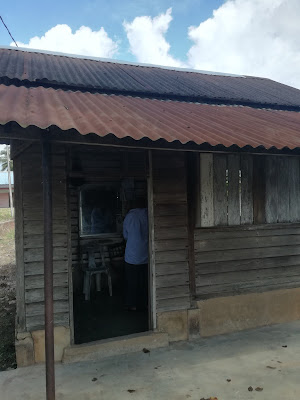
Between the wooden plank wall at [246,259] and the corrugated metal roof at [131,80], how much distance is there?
2454 mm

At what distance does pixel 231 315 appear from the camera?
4750 mm

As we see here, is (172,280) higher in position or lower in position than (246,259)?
lower

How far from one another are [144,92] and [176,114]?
49.0 inches

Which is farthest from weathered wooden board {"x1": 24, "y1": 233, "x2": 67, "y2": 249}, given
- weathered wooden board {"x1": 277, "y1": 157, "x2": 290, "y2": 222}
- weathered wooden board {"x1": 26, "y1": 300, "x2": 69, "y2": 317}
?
weathered wooden board {"x1": 277, "y1": 157, "x2": 290, "y2": 222}

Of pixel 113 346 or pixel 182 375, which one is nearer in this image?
pixel 182 375

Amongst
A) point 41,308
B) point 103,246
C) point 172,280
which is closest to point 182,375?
point 172,280

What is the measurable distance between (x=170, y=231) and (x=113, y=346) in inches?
64.8

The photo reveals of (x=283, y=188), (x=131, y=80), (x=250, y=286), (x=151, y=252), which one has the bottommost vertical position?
(x=250, y=286)

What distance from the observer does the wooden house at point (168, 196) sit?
3246mm

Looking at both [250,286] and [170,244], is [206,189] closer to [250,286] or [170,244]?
[170,244]

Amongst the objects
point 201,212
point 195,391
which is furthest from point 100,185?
point 195,391

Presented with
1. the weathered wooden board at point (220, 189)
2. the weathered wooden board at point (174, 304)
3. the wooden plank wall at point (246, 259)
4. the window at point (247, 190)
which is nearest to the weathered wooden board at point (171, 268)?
the wooden plank wall at point (246, 259)

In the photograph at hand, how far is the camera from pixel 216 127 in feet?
12.6

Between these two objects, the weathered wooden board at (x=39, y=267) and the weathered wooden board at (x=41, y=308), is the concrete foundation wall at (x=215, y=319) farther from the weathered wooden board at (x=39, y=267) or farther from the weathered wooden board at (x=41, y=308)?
the weathered wooden board at (x=39, y=267)
